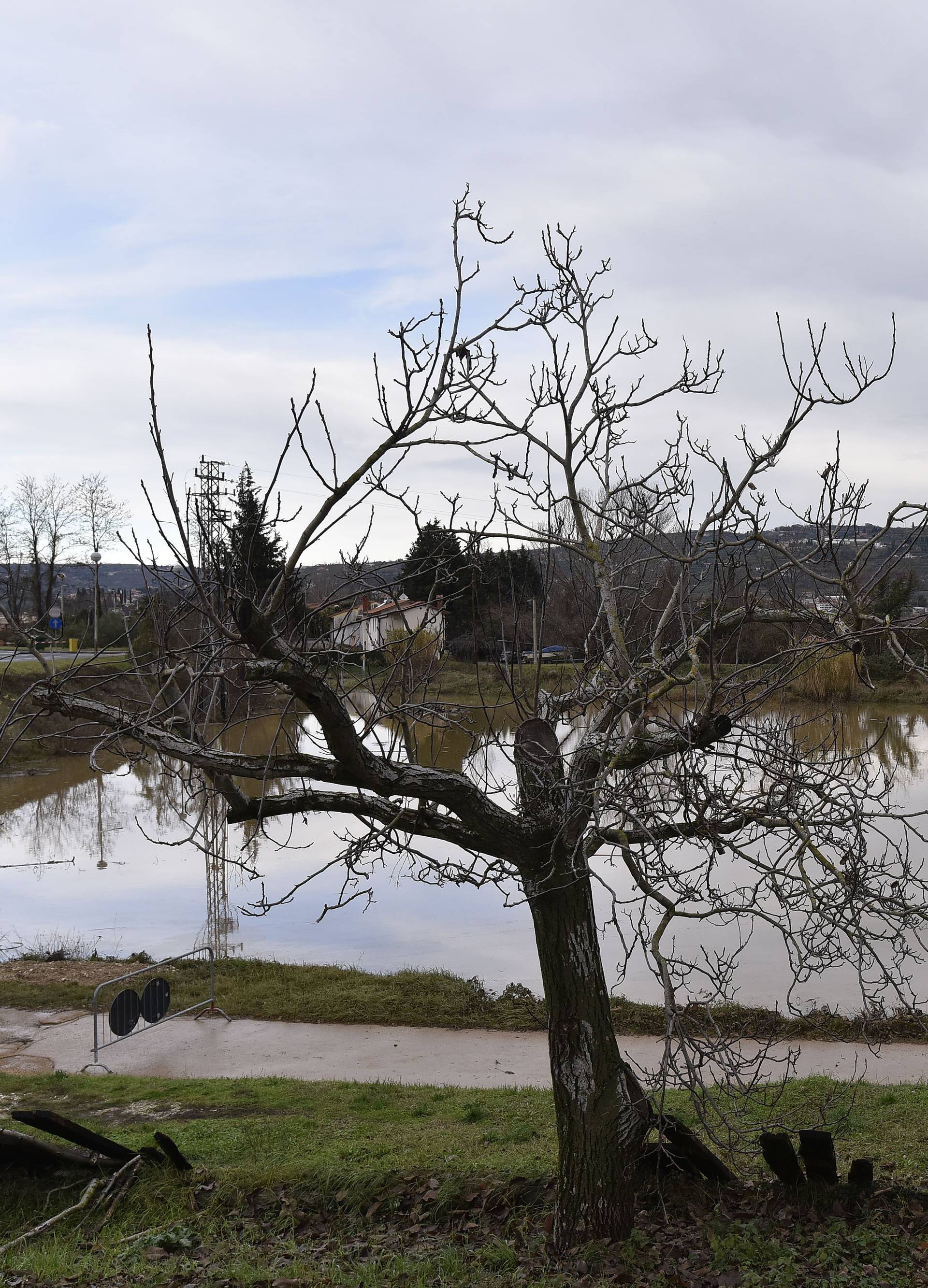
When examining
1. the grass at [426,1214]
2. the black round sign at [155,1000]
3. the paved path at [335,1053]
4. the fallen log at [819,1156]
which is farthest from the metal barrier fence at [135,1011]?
the fallen log at [819,1156]

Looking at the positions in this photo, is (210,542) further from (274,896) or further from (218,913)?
(274,896)

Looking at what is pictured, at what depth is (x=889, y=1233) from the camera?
16.1 feet

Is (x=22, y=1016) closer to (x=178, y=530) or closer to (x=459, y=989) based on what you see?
(x=459, y=989)

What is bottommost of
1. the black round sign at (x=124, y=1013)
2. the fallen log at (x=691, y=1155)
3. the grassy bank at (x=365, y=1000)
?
the grassy bank at (x=365, y=1000)

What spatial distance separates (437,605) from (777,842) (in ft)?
43.5

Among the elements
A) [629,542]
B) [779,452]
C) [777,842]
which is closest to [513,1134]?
[629,542]

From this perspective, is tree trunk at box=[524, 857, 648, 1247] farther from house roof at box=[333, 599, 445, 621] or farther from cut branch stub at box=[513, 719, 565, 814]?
house roof at box=[333, 599, 445, 621]

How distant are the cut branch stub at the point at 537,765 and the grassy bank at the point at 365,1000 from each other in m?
5.74

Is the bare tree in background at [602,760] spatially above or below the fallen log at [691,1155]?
above

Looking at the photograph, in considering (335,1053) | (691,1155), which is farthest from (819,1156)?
(335,1053)

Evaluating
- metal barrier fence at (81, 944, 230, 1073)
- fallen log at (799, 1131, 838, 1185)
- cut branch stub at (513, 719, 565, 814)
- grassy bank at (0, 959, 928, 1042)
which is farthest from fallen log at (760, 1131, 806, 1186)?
metal barrier fence at (81, 944, 230, 1073)

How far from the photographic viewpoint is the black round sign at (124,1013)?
1070 centimetres

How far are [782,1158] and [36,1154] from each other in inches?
179

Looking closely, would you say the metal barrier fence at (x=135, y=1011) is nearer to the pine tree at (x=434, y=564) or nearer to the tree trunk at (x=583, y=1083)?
the pine tree at (x=434, y=564)
